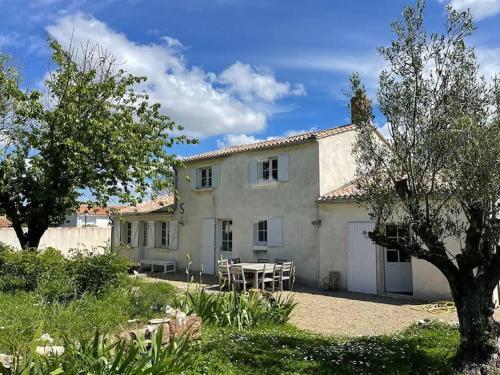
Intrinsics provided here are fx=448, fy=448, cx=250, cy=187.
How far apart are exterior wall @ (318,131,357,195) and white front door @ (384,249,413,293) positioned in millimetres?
3187

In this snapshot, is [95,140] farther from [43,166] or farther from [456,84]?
[456,84]

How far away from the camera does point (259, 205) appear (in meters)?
17.6

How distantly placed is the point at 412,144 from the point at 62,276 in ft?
23.4

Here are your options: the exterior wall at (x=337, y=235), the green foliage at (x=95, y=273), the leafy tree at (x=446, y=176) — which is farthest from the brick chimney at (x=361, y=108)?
the exterior wall at (x=337, y=235)

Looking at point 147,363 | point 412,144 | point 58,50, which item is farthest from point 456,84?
point 58,50

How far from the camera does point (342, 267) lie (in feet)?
48.6

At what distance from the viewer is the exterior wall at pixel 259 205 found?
1593cm

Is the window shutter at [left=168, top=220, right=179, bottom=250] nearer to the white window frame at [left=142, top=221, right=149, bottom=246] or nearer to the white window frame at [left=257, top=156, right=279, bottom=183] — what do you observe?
the white window frame at [left=142, top=221, right=149, bottom=246]

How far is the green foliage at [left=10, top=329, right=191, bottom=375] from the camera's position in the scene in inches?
167

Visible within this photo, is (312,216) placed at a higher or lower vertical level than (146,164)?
lower

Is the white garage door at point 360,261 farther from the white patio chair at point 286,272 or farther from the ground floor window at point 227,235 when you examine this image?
the ground floor window at point 227,235

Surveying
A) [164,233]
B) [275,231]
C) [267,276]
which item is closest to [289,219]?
[275,231]

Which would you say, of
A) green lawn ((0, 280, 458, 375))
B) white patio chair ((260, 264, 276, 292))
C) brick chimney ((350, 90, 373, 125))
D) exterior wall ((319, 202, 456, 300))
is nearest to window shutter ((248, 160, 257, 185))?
exterior wall ((319, 202, 456, 300))

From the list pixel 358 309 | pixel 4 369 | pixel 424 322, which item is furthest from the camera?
pixel 358 309
